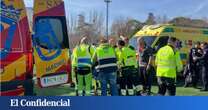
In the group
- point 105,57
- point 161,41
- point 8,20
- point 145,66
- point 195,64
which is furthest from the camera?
point 161,41

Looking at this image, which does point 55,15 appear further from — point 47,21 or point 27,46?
point 27,46

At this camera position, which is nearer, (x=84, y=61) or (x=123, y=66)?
(x=84, y=61)

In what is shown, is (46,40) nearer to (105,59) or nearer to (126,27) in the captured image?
(105,59)

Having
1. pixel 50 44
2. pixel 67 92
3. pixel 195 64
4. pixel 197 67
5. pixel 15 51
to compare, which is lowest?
pixel 67 92

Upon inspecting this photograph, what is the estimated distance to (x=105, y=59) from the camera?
478 inches

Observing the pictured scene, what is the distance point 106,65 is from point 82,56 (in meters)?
0.79

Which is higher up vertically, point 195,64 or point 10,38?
point 10,38

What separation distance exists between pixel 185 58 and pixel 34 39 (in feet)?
33.7

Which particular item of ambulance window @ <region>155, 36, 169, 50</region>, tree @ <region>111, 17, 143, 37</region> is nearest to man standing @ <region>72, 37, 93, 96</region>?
ambulance window @ <region>155, 36, 169, 50</region>

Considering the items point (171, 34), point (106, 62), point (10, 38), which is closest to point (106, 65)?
point (106, 62)

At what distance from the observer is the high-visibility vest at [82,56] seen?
12.6 metres

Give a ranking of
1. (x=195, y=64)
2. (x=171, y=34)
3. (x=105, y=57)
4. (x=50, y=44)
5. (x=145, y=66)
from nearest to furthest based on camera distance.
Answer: (x=50, y=44)
(x=105, y=57)
(x=145, y=66)
(x=195, y=64)
(x=171, y=34)

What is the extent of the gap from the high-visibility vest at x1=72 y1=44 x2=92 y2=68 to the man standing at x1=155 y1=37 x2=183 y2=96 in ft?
8.97

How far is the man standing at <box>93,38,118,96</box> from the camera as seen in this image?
39.8 feet
